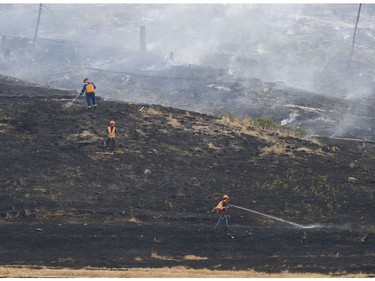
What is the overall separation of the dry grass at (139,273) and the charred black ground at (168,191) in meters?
0.57

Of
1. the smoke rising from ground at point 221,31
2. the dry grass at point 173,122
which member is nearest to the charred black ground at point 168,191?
the dry grass at point 173,122

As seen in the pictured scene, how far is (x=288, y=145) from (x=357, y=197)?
6.01 meters

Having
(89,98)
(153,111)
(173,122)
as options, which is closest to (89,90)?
(89,98)

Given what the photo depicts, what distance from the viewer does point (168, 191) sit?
25.4 metres

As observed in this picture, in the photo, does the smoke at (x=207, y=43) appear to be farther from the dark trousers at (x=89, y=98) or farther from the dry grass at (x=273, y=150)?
the dark trousers at (x=89, y=98)

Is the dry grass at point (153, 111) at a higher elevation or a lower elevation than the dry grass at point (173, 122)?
higher

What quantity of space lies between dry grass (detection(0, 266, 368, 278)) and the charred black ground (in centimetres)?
57

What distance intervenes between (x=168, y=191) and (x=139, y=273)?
767cm

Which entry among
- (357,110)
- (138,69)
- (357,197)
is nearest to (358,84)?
(357,110)

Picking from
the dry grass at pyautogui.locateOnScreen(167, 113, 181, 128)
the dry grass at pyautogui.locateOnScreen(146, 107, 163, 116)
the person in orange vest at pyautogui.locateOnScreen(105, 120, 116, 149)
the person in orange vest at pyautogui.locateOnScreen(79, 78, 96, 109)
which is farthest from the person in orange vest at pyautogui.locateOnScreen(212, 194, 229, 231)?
the dry grass at pyautogui.locateOnScreen(146, 107, 163, 116)

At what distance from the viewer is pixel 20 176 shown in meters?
25.2

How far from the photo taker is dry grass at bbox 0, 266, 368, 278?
1744 cm

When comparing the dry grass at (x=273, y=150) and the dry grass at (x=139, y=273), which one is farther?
the dry grass at (x=273, y=150)

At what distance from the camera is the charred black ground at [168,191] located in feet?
66.3
